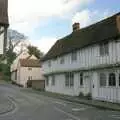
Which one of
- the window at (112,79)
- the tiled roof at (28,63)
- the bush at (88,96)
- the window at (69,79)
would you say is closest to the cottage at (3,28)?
the window at (112,79)

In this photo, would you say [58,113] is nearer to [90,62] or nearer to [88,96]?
[88,96]

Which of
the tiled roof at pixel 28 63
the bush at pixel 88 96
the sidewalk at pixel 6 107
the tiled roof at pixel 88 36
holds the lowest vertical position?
the sidewalk at pixel 6 107

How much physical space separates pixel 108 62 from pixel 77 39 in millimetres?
10822

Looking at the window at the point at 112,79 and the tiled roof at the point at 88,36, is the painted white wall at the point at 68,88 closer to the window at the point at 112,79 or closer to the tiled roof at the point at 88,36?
the tiled roof at the point at 88,36

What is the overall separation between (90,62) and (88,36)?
154 inches

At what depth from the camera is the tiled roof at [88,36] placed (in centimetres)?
3407

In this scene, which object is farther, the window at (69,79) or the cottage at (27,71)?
the cottage at (27,71)

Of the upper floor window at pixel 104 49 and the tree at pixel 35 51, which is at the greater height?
the tree at pixel 35 51

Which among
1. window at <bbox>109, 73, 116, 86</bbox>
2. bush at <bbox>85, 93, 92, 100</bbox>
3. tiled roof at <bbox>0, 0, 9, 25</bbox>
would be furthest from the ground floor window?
tiled roof at <bbox>0, 0, 9, 25</bbox>

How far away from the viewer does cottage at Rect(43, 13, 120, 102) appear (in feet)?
107

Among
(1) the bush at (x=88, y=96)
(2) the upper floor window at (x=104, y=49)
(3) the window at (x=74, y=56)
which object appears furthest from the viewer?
(3) the window at (x=74, y=56)

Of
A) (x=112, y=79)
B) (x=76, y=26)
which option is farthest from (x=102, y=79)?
(x=76, y=26)

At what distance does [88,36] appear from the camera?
39.6m

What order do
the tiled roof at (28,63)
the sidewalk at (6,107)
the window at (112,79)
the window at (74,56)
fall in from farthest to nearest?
1. the tiled roof at (28,63)
2. the window at (74,56)
3. the window at (112,79)
4. the sidewalk at (6,107)
